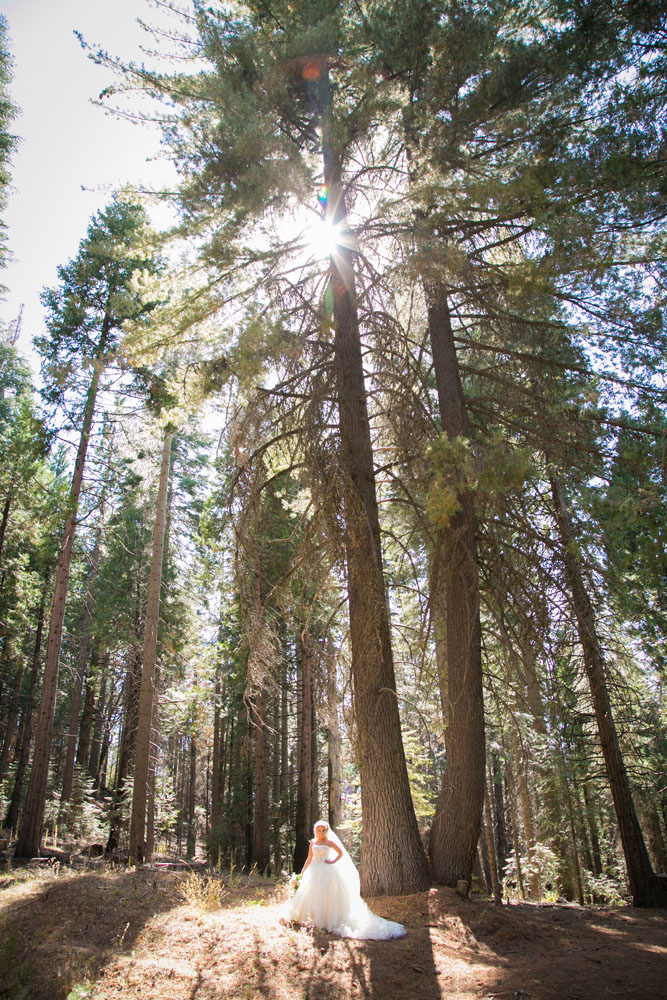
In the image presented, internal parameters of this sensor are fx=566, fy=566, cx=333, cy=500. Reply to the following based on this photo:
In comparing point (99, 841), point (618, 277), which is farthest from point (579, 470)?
point (99, 841)

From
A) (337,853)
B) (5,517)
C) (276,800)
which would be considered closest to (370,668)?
(337,853)

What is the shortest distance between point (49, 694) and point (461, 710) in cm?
872

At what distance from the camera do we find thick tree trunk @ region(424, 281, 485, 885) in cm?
684

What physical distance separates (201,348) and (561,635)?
22.9 feet

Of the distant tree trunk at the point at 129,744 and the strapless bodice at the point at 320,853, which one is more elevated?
the distant tree trunk at the point at 129,744

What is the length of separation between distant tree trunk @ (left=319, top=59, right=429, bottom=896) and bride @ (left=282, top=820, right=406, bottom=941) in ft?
1.82

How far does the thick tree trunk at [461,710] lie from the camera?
269 inches

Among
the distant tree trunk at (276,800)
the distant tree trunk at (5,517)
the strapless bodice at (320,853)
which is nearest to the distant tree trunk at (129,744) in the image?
the distant tree trunk at (276,800)

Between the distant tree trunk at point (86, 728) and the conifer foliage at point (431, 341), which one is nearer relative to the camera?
the conifer foliage at point (431, 341)

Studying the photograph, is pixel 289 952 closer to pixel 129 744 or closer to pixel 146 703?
pixel 146 703

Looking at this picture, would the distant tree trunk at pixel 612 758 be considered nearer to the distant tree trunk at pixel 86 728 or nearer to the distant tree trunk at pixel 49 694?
the distant tree trunk at pixel 49 694

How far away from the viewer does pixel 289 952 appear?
493 centimetres

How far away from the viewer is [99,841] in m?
16.9

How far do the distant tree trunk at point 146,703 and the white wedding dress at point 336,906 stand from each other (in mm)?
5782
